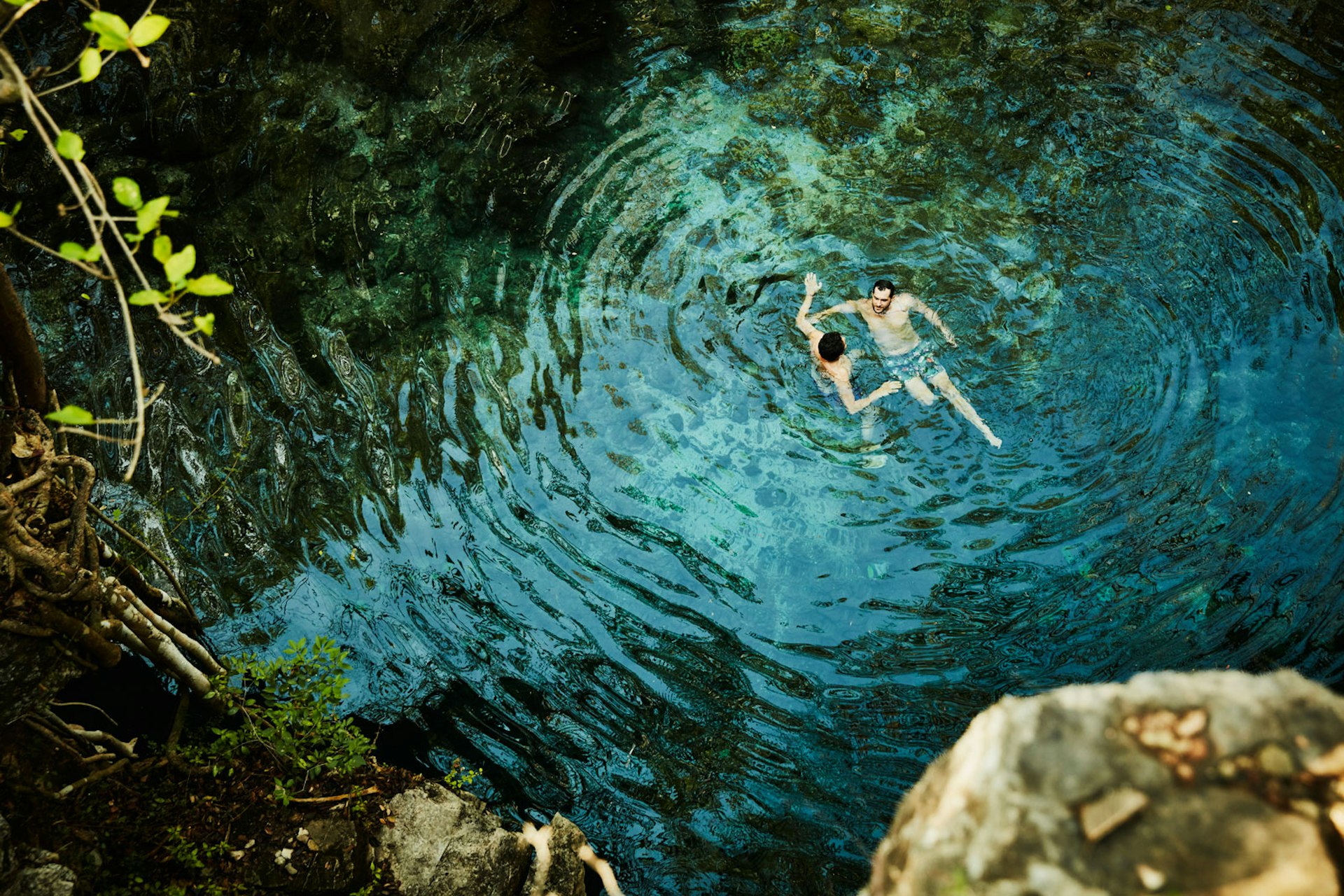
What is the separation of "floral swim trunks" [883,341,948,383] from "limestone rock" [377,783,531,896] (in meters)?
4.39

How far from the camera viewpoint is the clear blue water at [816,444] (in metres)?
5.80

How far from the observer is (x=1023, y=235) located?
7613 millimetres

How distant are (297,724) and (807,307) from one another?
480cm

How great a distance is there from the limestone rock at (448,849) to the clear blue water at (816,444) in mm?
404

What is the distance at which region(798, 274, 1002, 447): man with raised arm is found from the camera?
22.4 ft

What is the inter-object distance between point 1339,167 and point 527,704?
26.9ft

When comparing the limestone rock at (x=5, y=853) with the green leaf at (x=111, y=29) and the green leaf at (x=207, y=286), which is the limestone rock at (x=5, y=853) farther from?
the green leaf at (x=111, y=29)

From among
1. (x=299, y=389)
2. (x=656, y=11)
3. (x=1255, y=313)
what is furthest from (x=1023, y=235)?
(x=299, y=389)

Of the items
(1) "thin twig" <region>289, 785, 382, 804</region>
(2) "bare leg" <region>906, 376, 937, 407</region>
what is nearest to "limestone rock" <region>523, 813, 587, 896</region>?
(1) "thin twig" <region>289, 785, 382, 804</region>

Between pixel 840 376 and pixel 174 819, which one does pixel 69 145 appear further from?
pixel 840 376

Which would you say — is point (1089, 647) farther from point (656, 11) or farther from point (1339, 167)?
point (656, 11)

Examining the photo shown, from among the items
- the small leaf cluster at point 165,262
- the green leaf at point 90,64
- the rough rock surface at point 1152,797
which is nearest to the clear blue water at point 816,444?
the rough rock surface at point 1152,797

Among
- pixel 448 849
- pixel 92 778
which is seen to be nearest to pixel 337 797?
pixel 448 849

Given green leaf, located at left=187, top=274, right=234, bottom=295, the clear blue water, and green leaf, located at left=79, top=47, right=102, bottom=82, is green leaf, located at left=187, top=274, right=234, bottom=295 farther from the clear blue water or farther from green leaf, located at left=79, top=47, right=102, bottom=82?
the clear blue water
